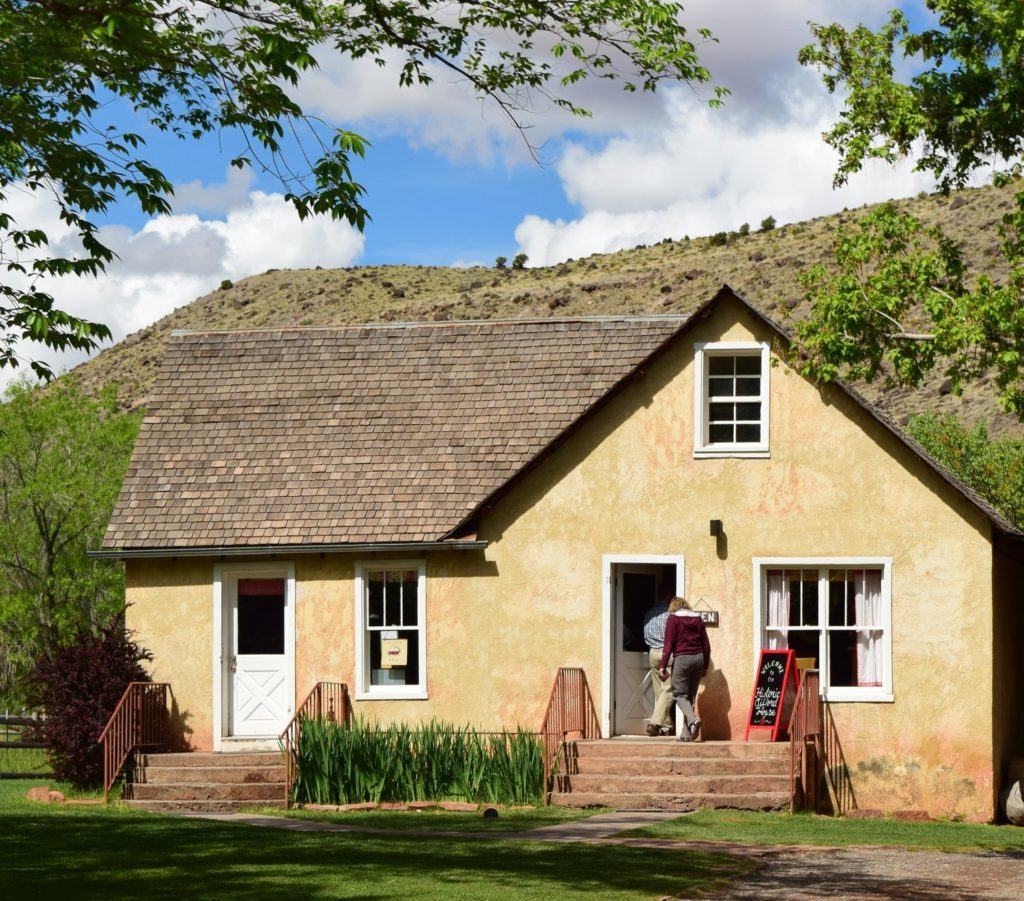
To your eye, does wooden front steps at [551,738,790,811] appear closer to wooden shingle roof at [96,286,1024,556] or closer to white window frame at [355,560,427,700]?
white window frame at [355,560,427,700]

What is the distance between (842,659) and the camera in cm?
2084

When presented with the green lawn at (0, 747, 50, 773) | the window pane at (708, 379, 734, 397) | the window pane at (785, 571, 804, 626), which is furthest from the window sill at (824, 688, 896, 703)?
the green lawn at (0, 747, 50, 773)

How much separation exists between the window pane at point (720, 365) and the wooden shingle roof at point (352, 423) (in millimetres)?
1065

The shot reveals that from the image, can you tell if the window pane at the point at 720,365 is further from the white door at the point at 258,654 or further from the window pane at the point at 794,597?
the white door at the point at 258,654

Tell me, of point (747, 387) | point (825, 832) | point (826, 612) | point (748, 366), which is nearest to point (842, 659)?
point (826, 612)

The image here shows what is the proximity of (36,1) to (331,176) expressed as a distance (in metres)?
2.66

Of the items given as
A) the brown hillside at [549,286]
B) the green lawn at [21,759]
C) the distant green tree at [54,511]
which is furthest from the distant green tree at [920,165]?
the brown hillside at [549,286]

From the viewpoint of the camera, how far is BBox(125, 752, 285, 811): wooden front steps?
20.3 m

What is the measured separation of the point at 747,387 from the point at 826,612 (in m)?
3.16

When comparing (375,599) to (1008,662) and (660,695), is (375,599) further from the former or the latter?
(1008,662)

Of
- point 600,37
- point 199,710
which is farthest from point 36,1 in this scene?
point 199,710

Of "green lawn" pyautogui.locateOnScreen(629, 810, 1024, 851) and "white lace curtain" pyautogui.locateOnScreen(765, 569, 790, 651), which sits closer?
"green lawn" pyautogui.locateOnScreen(629, 810, 1024, 851)

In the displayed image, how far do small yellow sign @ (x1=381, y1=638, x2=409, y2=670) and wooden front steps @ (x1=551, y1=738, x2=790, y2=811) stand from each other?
3.06 metres

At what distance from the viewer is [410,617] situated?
22.3 m
